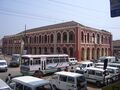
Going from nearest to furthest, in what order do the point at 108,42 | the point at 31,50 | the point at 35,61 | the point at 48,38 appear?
the point at 35,61, the point at 48,38, the point at 108,42, the point at 31,50

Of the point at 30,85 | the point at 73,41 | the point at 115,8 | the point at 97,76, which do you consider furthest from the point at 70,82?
the point at 73,41

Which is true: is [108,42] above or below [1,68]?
above

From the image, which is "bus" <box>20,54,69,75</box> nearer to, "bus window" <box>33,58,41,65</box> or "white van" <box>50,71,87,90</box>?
"bus window" <box>33,58,41,65</box>

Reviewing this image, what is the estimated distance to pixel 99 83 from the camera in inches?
643

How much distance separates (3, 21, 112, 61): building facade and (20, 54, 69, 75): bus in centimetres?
1664

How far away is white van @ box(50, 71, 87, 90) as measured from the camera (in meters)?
12.8

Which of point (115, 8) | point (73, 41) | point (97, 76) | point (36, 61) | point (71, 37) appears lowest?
point (97, 76)

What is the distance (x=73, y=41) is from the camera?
136ft

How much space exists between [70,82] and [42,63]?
28.2 ft

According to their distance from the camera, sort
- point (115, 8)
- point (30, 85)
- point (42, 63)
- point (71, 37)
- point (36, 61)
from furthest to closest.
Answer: point (71, 37) → point (42, 63) → point (36, 61) → point (30, 85) → point (115, 8)

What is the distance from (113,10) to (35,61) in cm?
1471

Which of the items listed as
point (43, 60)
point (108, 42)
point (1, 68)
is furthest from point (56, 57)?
point (108, 42)

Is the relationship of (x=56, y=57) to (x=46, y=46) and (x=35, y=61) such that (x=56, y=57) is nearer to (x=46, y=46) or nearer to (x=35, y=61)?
(x=35, y=61)

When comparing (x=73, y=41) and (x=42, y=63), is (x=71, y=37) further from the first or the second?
(x=42, y=63)
